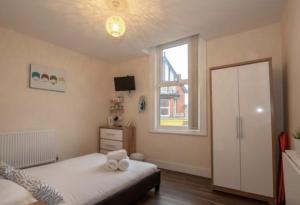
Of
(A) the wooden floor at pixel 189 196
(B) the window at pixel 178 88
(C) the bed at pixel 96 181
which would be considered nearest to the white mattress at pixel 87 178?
(C) the bed at pixel 96 181

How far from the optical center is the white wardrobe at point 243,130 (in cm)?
224

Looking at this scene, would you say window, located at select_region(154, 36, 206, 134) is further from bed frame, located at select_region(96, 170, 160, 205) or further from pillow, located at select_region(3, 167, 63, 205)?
→ pillow, located at select_region(3, 167, 63, 205)

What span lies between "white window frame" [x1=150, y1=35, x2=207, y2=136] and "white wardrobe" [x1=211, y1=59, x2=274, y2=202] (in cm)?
57

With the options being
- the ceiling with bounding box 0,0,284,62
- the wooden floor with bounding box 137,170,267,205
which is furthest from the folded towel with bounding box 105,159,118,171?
the ceiling with bounding box 0,0,284,62

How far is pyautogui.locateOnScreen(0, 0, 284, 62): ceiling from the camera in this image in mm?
2207

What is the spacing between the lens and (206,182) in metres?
2.89

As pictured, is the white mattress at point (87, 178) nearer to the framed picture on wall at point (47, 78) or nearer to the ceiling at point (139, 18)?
→ the framed picture on wall at point (47, 78)

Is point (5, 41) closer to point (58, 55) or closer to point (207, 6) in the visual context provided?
point (58, 55)

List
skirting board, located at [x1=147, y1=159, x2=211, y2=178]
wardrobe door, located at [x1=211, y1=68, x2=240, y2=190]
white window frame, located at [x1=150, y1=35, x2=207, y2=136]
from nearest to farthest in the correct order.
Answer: wardrobe door, located at [x1=211, y1=68, x2=240, y2=190], skirting board, located at [x1=147, y1=159, x2=211, y2=178], white window frame, located at [x1=150, y1=35, x2=207, y2=136]

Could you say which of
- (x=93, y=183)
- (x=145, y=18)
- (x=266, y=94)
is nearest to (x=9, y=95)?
(x=93, y=183)

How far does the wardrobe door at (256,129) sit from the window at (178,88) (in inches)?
35.0

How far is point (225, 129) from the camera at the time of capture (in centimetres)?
254

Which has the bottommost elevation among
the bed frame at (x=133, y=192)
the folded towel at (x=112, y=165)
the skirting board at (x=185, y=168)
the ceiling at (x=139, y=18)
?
the skirting board at (x=185, y=168)

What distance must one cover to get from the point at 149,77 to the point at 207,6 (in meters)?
2.01
